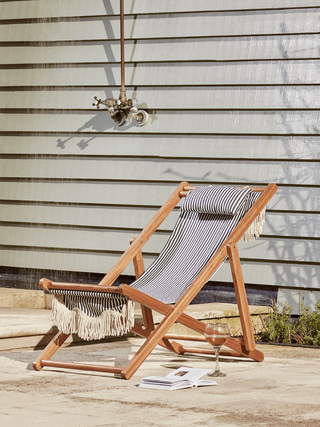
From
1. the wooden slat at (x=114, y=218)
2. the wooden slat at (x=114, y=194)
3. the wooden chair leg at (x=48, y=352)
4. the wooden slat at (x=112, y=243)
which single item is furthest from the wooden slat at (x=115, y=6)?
the wooden chair leg at (x=48, y=352)

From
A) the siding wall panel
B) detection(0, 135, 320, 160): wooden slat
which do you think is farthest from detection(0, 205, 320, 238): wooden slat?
detection(0, 135, 320, 160): wooden slat

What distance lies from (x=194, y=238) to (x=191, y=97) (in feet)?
5.38

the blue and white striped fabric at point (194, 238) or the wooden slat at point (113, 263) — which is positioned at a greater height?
the blue and white striped fabric at point (194, 238)

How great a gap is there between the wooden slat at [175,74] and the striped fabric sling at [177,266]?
1.38 metres

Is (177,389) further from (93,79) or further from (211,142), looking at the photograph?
(93,79)

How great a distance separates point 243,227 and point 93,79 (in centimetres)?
224

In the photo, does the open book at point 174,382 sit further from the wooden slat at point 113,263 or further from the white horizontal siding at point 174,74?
the white horizontal siding at point 174,74

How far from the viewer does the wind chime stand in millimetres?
4758

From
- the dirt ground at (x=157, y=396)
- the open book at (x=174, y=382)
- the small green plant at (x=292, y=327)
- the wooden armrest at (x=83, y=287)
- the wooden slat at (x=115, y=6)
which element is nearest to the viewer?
the dirt ground at (x=157, y=396)

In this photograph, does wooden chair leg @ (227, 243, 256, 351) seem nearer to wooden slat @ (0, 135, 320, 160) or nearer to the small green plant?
the small green plant

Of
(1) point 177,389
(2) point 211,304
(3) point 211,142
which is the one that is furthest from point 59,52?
(1) point 177,389

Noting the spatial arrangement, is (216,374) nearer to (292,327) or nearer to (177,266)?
(177,266)

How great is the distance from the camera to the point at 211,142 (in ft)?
15.5

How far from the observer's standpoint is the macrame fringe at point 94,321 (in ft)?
9.58
